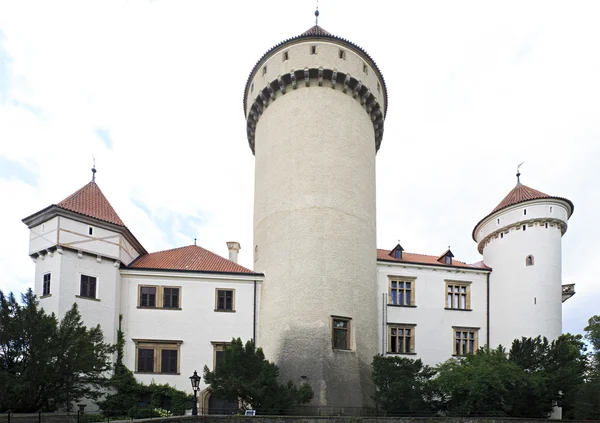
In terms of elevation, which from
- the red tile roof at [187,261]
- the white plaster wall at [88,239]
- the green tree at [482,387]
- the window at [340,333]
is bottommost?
the green tree at [482,387]

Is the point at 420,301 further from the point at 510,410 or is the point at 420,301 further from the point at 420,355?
the point at 510,410

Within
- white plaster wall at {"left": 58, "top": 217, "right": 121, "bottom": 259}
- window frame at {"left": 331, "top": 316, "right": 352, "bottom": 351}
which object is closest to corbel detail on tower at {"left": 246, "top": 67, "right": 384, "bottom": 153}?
white plaster wall at {"left": 58, "top": 217, "right": 121, "bottom": 259}

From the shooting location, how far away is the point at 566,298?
4138 centimetres

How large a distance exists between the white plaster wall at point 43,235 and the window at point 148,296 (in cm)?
505

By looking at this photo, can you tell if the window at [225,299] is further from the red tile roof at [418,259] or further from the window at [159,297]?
the red tile roof at [418,259]

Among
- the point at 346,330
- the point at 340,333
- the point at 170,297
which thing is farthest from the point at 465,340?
the point at 170,297

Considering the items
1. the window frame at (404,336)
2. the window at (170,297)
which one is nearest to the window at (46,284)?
the window at (170,297)

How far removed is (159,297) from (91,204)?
586 cm

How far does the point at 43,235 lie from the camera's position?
88.2 ft

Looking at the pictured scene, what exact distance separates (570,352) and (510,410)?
4651 mm

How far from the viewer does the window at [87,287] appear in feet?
87.3

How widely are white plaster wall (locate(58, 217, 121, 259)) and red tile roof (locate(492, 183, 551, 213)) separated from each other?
2255 centimetres

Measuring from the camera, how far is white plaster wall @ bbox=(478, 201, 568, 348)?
31.9 meters

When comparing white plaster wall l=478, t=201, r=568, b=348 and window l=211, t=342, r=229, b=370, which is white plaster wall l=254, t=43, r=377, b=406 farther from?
white plaster wall l=478, t=201, r=568, b=348
